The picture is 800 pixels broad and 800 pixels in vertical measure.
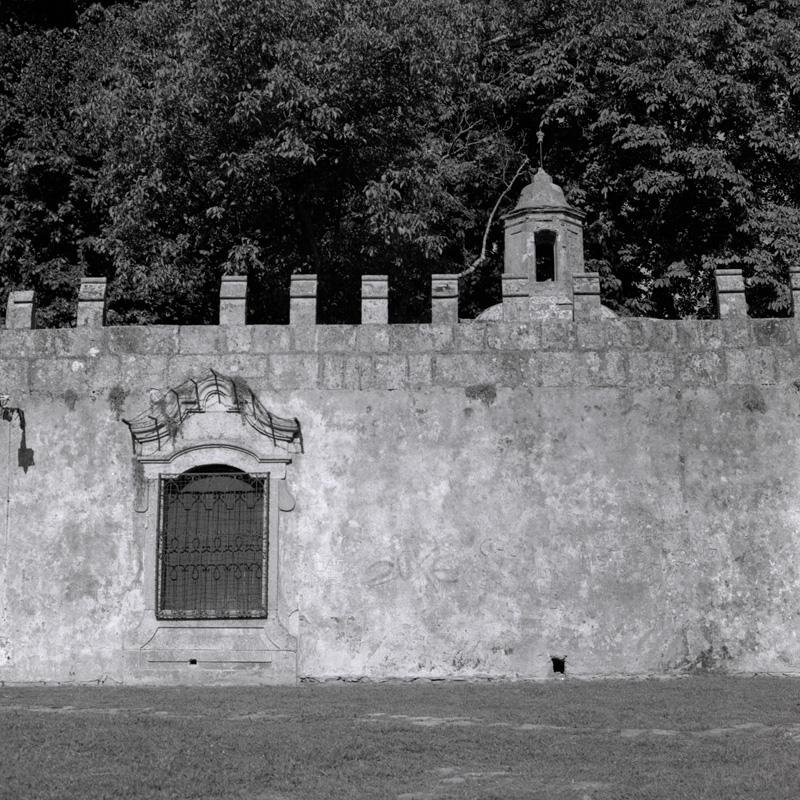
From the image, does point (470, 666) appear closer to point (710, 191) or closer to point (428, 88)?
point (428, 88)

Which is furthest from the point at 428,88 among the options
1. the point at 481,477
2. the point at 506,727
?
the point at 506,727

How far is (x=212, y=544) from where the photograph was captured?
13.5m

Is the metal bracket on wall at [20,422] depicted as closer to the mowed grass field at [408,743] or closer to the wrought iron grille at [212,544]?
the wrought iron grille at [212,544]

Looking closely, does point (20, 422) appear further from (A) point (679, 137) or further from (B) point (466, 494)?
(A) point (679, 137)

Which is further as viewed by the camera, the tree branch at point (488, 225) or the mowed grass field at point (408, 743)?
the tree branch at point (488, 225)

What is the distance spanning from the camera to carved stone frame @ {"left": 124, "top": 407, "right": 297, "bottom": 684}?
13125 mm

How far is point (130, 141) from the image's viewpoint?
61.0 ft

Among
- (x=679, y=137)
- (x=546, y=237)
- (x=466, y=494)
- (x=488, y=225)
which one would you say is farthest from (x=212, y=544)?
(x=679, y=137)

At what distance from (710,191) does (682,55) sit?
2316mm

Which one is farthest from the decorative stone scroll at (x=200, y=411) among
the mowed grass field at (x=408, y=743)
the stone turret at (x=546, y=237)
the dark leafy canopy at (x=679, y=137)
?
the dark leafy canopy at (x=679, y=137)

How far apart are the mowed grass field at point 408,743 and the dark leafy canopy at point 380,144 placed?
9.17 metres

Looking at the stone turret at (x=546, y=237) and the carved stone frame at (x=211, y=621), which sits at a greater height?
the stone turret at (x=546, y=237)

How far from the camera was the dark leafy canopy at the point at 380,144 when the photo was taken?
1802 centimetres

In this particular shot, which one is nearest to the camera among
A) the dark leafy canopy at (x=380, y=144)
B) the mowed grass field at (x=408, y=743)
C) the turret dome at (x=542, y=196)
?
the mowed grass field at (x=408, y=743)
